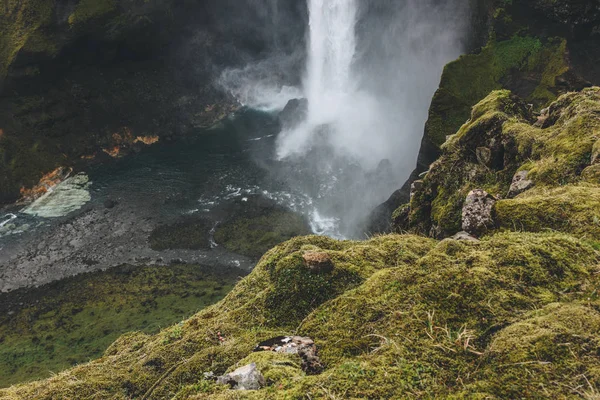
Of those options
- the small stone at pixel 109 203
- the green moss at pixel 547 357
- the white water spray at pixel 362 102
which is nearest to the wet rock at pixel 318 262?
the green moss at pixel 547 357

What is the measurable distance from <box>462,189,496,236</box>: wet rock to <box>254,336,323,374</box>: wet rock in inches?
132

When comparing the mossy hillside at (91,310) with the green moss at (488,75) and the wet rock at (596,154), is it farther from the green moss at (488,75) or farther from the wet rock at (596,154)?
the wet rock at (596,154)

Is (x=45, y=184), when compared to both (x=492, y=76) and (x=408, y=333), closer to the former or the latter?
(x=492, y=76)

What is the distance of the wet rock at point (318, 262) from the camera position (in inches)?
191

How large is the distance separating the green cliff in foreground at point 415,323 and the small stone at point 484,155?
9.03ft

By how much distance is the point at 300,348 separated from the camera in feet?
12.3

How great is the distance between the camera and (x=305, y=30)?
60.4m

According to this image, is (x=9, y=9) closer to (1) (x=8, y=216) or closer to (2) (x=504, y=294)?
(1) (x=8, y=216)

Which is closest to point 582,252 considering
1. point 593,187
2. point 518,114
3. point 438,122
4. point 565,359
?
point 565,359

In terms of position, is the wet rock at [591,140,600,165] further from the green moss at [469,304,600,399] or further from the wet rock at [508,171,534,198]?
the green moss at [469,304,600,399]

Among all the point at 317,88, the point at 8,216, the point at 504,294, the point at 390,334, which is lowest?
the point at 390,334

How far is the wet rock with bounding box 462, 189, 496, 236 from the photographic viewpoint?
5.57 meters

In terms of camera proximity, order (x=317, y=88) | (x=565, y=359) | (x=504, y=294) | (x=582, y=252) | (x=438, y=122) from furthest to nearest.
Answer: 1. (x=317, y=88)
2. (x=438, y=122)
3. (x=582, y=252)
4. (x=504, y=294)
5. (x=565, y=359)

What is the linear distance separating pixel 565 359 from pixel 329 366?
1.91m
